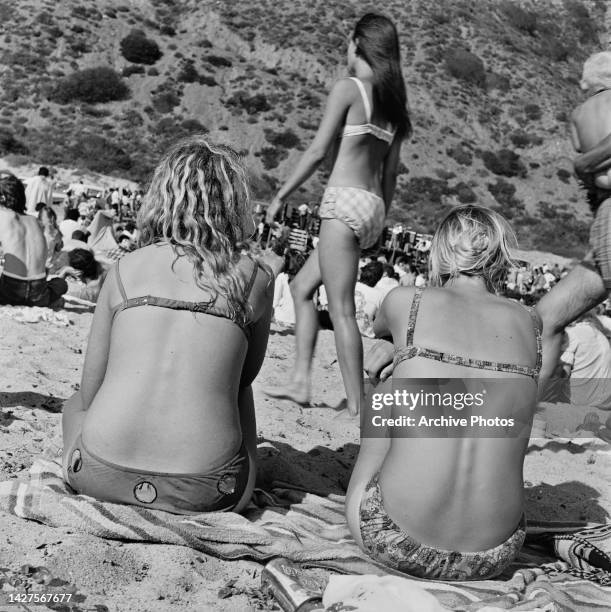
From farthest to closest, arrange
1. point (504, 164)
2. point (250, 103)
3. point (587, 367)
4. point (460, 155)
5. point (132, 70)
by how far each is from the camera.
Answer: point (132, 70) < point (504, 164) < point (250, 103) < point (460, 155) < point (587, 367)

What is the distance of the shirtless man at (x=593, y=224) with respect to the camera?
11.9 ft

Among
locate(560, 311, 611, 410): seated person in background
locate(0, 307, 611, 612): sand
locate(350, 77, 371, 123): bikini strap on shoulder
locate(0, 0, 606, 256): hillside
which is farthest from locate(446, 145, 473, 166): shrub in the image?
locate(350, 77, 371, 123): bikini strap on shoulder

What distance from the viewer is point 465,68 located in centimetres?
5600

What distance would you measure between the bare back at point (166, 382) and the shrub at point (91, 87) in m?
48.1

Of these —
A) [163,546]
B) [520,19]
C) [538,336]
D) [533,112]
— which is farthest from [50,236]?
[520,19]

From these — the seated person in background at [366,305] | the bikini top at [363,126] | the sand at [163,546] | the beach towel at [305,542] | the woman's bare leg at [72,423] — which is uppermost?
the bikini top at [363,126]

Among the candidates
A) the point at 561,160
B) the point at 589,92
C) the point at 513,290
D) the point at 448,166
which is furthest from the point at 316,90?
the point at 589,92

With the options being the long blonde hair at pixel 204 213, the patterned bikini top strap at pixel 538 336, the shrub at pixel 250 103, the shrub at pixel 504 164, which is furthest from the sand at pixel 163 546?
the shrub at pixel 504 164

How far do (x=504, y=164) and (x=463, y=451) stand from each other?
50160 millimetres

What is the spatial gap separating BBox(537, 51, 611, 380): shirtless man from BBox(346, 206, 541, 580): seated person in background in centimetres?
139

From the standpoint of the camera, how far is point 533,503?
3455mm

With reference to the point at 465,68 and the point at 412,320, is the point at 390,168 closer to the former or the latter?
the point at 412,320

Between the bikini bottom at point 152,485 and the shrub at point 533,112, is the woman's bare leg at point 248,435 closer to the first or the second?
the bikini bottom at point 152,485

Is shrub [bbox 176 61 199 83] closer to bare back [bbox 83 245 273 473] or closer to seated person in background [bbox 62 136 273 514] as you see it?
seated person in background [bbox 62 136 273 514]
